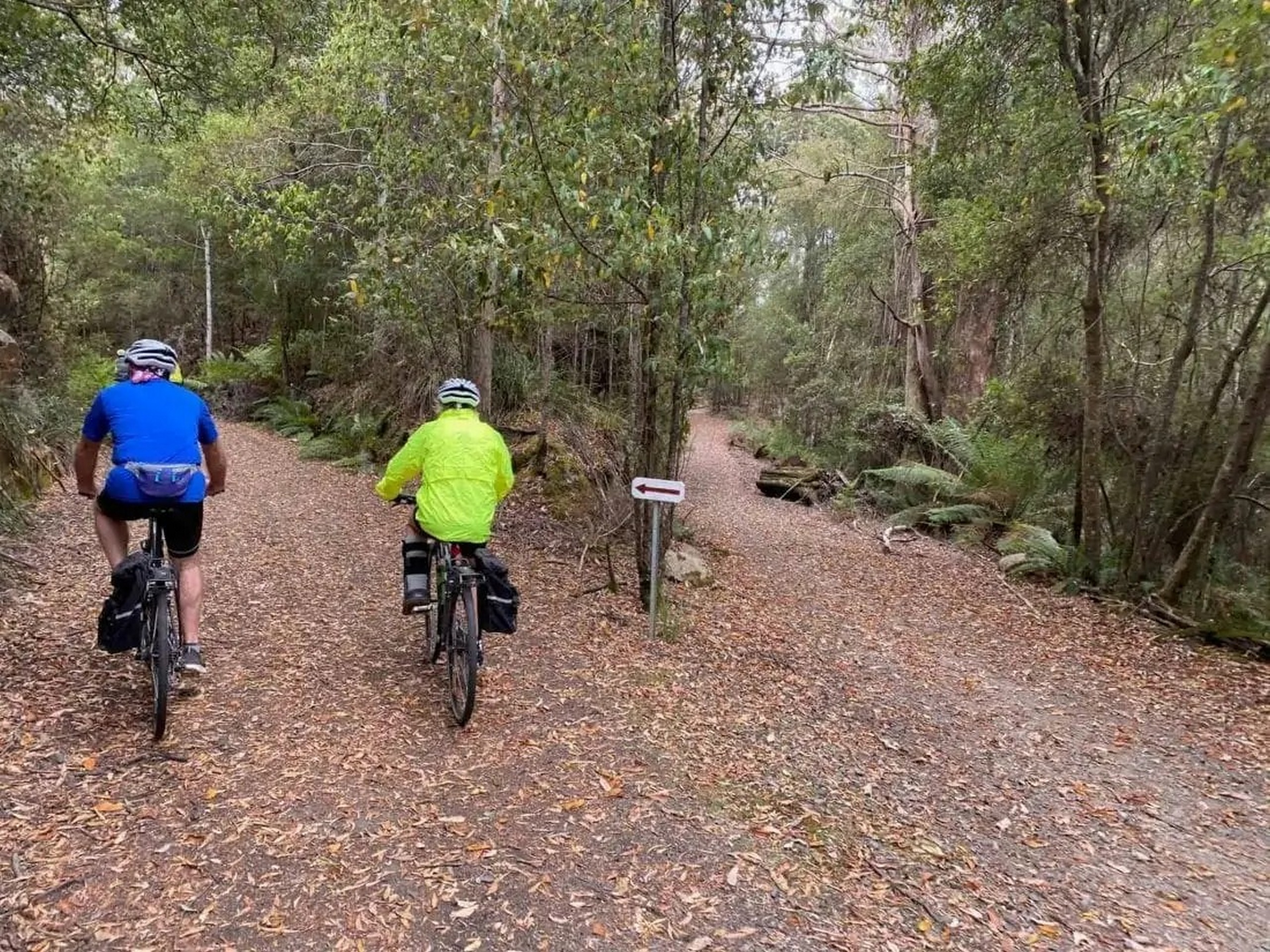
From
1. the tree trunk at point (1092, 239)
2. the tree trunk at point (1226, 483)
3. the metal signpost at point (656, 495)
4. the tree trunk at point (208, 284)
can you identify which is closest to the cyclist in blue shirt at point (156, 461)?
the metal signpost at point (656, 495)

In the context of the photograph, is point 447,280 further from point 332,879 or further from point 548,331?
point 332,879

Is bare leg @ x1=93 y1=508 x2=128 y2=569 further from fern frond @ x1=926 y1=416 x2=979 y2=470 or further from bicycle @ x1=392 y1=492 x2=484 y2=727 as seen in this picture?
fern frond @ x1=926 y1=416 x2=979 y2=470

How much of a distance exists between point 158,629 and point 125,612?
0.18 m

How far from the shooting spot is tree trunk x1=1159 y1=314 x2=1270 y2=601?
685cm

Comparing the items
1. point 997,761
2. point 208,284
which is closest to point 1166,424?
point 997,761

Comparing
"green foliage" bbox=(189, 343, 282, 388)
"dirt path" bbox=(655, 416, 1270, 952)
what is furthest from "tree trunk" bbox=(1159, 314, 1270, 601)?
"green foliage" bbox=(189, 343, 282, 388)

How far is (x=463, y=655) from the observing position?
4.16 metres

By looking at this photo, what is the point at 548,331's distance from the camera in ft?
32.0

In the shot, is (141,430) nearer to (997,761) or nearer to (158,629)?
(158,629)

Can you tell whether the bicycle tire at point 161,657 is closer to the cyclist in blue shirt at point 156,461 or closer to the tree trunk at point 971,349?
the cyclist in blue shirt at point 156,461

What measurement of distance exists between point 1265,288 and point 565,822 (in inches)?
329

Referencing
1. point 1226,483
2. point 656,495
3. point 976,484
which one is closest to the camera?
point 656,495

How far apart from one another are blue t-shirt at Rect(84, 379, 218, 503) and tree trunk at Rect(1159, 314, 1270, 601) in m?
8.41

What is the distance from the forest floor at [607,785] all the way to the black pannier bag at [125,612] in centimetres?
51
